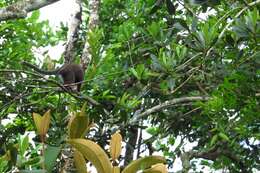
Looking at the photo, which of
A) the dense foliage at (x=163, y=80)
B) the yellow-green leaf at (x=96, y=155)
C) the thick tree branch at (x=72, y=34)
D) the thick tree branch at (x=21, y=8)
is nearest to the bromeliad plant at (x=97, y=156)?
the yellow-green leaf at (x=96, y=155)

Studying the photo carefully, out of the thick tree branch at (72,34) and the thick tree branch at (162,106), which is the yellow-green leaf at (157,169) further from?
the thick tree branch at (72,34)

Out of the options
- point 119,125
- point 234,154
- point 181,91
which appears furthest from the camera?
point 234,154

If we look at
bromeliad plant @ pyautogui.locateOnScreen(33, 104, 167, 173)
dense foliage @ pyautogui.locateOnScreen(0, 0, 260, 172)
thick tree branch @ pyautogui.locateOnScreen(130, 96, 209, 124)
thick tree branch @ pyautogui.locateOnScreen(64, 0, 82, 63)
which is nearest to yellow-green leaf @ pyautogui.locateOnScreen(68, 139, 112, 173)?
bromeliad plant @ pyautogui.locateOnScreen(33, 104, 167, 173)

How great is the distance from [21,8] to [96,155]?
190 centimetres

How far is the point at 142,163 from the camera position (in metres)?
1.14

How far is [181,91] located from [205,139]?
33.0 inches

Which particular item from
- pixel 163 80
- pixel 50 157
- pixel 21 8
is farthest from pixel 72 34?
pixel 50 157

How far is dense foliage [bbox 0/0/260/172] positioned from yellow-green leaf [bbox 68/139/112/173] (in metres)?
1.44

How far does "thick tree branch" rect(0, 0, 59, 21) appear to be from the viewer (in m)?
2.77

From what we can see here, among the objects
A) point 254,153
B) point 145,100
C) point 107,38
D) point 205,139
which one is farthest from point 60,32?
point 254,153

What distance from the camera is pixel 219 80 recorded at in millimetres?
4309

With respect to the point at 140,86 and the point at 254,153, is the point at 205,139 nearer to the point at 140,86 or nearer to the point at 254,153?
the point at 254,153

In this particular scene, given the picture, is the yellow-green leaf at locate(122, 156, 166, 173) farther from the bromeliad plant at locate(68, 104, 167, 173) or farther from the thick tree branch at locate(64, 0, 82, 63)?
the thick tree branch at locate(64, 0, 82, 63)

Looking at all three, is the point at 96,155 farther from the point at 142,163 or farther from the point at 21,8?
the point at 21,8
